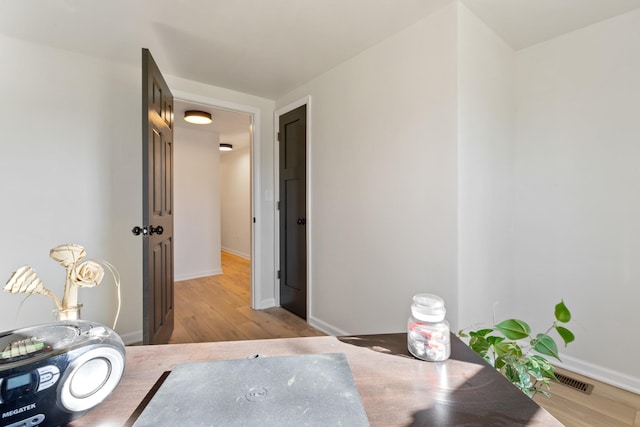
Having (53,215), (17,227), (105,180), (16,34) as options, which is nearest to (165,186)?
(105,180)

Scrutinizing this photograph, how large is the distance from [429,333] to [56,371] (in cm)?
80

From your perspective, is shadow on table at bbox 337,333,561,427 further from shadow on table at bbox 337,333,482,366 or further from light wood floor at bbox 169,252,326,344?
light wood floor at bbox 169,252,326,344

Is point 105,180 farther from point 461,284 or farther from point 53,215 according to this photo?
point 461,284

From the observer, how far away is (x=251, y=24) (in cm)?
184

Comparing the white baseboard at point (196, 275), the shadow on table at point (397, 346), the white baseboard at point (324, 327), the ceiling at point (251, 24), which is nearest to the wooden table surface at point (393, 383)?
the shadow on table at point (397, 346)

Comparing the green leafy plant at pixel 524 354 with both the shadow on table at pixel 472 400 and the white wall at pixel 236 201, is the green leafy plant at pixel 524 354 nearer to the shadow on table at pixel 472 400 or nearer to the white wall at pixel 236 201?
the shadow on table at pixel 472 400

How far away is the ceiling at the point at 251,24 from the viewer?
65.1 inches

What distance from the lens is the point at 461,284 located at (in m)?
1.65

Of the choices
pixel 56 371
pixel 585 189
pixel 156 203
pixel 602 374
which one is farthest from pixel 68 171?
pixel 602 374

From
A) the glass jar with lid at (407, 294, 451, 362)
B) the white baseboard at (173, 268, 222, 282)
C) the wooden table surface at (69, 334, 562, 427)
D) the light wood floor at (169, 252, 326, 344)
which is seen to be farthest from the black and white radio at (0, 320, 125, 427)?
the white baseboard at (173, 268, 222, 282)

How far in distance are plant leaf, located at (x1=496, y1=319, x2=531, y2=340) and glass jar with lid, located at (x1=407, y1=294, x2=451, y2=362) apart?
1.01ft

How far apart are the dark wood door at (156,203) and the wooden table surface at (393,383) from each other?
3.89 ft

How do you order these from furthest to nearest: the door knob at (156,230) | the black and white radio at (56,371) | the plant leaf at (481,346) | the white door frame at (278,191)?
the white door frame at (278,191) → the door knob at (156,230) → the plant leaf at (481,346) → the black and white radio at (56,371)

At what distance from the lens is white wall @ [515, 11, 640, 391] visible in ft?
5.77
